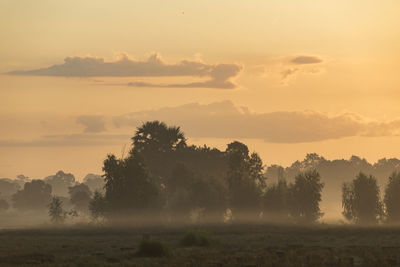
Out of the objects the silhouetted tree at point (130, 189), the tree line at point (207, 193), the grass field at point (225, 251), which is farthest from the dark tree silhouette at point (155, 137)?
the grass field at point (225, 251)

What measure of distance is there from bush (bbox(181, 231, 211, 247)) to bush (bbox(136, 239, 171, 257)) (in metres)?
11.4

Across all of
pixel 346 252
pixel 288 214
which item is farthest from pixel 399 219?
pixel 346 252

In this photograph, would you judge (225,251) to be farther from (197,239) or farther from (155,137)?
(155,137)

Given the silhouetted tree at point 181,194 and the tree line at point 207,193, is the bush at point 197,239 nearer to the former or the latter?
the tree line at point 207,193

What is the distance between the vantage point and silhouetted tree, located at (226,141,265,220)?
488ft

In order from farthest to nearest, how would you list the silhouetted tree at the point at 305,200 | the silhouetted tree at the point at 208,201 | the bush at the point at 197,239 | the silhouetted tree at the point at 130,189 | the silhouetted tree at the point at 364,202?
the silhouetted tree at the point at 208,201 < the silhouetted tree at the point at 305,200 < the silhouetted tree at the point at 364,202 < the silhouetted tree at the point at 130,189 < the bush at the point at 197,239

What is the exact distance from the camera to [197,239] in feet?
260

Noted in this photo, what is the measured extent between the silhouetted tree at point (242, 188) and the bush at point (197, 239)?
64947 millimetres

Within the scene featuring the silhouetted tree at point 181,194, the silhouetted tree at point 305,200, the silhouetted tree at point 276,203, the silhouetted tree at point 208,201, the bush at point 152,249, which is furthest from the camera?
the silhouetted tree at point 208,201

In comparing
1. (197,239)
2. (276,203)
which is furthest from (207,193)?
(197,239)

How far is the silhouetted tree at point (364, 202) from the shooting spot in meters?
142

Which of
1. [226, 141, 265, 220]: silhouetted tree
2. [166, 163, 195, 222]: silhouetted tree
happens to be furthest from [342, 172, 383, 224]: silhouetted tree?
[166, 163, 195, 222]: silhouetted tree

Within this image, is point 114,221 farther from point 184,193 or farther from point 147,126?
point 147,126

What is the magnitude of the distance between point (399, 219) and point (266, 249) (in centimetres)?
7540
